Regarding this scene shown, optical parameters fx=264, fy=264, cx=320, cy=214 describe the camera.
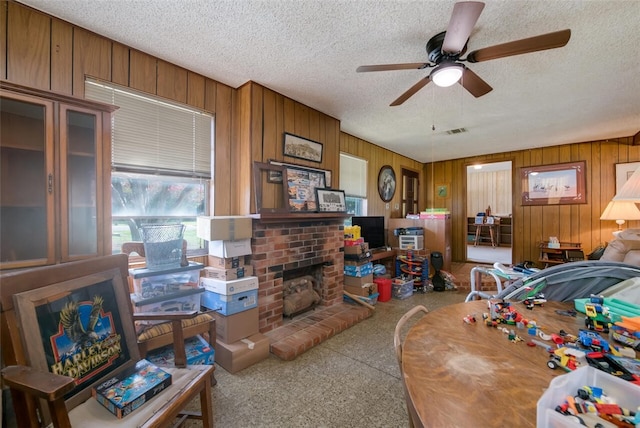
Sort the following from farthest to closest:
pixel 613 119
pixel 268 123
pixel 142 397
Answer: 1. pixel 613 119
2. pixel 268 123
3. pixel 142 397

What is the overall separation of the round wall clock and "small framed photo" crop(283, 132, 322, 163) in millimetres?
2064

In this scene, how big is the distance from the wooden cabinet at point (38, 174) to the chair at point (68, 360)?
0.29m

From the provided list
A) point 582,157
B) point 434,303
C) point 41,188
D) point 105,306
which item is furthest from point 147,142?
point 582,157

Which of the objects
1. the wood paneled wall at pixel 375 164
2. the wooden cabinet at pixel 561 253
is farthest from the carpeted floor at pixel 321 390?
the wooden cabinet at pixel 561 253

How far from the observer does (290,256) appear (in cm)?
283

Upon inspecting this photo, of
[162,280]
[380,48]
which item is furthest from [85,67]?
[380,48]

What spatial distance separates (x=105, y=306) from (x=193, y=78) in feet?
6.57

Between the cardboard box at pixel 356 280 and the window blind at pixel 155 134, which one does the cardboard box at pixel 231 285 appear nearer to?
the window blind at pixel 155 134

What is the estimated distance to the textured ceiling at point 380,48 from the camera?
1.64 meters

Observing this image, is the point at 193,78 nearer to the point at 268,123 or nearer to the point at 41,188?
the point at 268,123

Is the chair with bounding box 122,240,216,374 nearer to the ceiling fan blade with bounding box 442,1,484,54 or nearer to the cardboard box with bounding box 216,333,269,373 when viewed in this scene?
the cardboard box with bounding box 216,333,269,373

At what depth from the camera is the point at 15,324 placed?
105 centimetres

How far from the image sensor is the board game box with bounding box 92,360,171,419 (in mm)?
1138

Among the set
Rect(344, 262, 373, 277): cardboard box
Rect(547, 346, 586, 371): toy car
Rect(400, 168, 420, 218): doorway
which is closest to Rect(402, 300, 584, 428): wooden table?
Rect(547, 346, 586, 371): toy car
